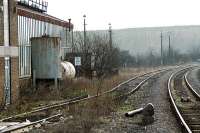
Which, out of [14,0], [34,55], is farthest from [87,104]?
[34,55]

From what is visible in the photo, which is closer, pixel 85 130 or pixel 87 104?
pixel 85 130

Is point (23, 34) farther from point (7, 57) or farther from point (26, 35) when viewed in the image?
point (7, 57)

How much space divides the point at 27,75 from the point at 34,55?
4.88 ft

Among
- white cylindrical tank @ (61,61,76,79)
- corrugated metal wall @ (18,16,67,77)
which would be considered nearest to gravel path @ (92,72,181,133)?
Result: corrugated metal wall @ (18,16,67,77)

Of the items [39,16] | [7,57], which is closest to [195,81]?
[39,16]

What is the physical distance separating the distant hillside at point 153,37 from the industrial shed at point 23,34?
127 meters

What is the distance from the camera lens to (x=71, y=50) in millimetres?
49531

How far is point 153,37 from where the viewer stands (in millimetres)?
184000

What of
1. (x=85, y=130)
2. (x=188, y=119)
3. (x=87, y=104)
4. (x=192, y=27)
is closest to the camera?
(x=85, y=130)

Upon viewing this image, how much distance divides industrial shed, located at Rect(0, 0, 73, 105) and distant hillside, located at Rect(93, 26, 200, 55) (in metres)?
127

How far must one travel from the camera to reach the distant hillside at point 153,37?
177625 mm

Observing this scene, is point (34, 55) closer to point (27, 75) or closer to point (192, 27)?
point (27, 75)

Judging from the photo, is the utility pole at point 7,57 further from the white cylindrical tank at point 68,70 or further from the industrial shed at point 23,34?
the white cylindrical tank at point 68,70

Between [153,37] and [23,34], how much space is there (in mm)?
153907
